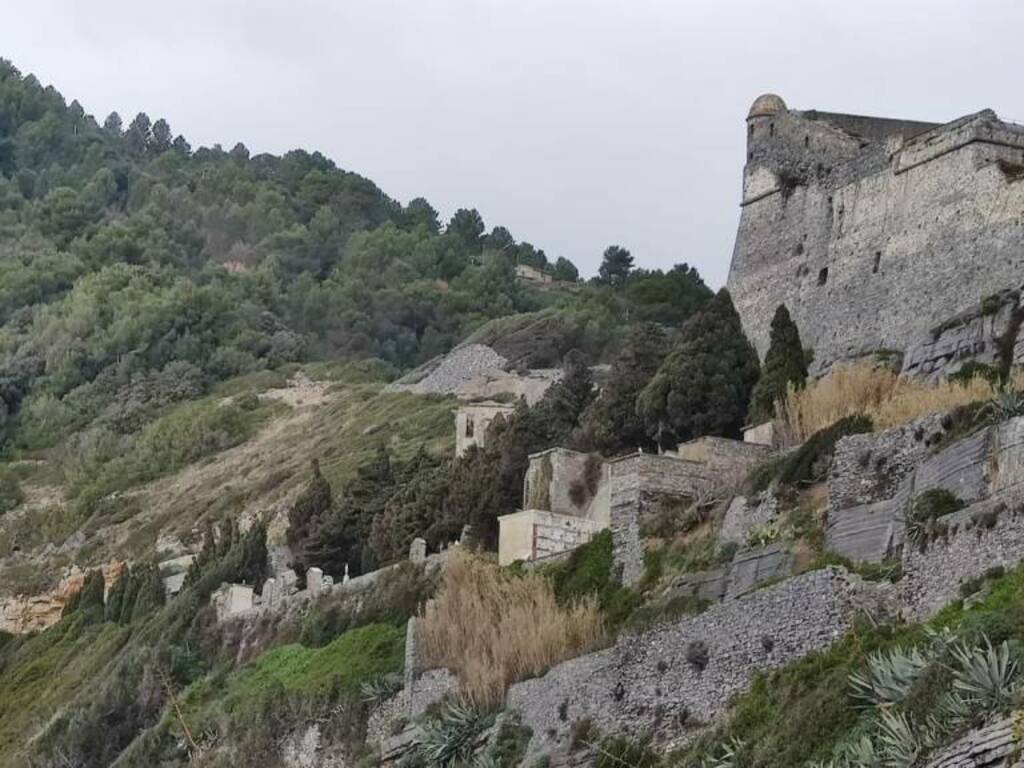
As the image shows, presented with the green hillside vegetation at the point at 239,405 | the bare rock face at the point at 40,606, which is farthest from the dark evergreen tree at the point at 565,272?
the bare rock face at the point at 40,606

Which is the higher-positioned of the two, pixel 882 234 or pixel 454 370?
pixel 882 234

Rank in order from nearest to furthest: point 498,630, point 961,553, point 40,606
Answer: point 961,553 → point 498,630 → point 40,606

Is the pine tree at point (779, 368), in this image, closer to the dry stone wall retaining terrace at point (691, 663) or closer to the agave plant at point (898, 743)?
the dry stone wall retaining terrace at point (691, 663)

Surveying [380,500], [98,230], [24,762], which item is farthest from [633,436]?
[98,230]

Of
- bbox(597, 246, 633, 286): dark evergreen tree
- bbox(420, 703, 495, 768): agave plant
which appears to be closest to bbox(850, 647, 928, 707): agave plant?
bbox(420, 703, 495, 768): agave plant

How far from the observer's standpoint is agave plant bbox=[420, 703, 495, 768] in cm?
3716

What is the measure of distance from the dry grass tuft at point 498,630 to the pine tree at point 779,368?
5954mm

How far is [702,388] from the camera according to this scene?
46.0 metres

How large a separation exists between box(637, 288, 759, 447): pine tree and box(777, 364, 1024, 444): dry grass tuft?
1.72 metres

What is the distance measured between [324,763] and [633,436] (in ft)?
28.7

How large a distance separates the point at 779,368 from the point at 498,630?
9.11m

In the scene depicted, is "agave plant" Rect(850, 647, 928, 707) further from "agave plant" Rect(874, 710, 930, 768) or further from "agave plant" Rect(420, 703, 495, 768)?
"agave plant" Rect(420, 703, 495, 768)

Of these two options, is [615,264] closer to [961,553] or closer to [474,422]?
[474,422]

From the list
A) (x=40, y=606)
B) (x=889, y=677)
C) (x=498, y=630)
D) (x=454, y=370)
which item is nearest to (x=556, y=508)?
(x=498, y=630)
